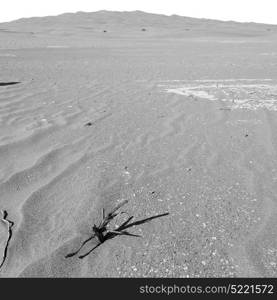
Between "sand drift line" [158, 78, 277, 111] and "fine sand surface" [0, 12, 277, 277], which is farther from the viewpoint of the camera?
"sand drift line" [158, 78, 277, 111]

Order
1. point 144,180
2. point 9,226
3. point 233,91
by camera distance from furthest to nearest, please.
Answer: point 233,91
point 144,180
point 9,226

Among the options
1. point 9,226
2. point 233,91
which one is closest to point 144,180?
point 9,226

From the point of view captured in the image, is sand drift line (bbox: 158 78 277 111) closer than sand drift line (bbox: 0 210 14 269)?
No

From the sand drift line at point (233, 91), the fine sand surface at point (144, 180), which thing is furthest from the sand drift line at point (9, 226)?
the sand drift line at point (233, 91)

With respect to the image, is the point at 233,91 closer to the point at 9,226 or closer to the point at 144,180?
the point at 144,180

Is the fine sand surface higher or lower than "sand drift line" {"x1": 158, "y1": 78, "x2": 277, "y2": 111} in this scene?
higher

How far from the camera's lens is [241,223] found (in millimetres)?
A: 2336

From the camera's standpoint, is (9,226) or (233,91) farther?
(233,91)

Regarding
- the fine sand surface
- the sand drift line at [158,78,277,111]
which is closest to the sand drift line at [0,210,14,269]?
the fine sand surface

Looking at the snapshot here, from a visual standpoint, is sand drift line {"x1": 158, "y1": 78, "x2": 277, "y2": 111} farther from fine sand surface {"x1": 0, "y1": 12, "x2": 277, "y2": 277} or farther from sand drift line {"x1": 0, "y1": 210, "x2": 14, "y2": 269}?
sand drift line {"x1": 0, "y1": 210, "x2": 14, "y2": 269}

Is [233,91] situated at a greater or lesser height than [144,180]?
lesser

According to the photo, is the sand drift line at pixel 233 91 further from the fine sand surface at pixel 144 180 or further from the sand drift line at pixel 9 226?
the sand drift line at pixel 9 226

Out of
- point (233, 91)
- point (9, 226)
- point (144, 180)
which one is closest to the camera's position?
point (9, 226)

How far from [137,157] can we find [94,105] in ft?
7.26
